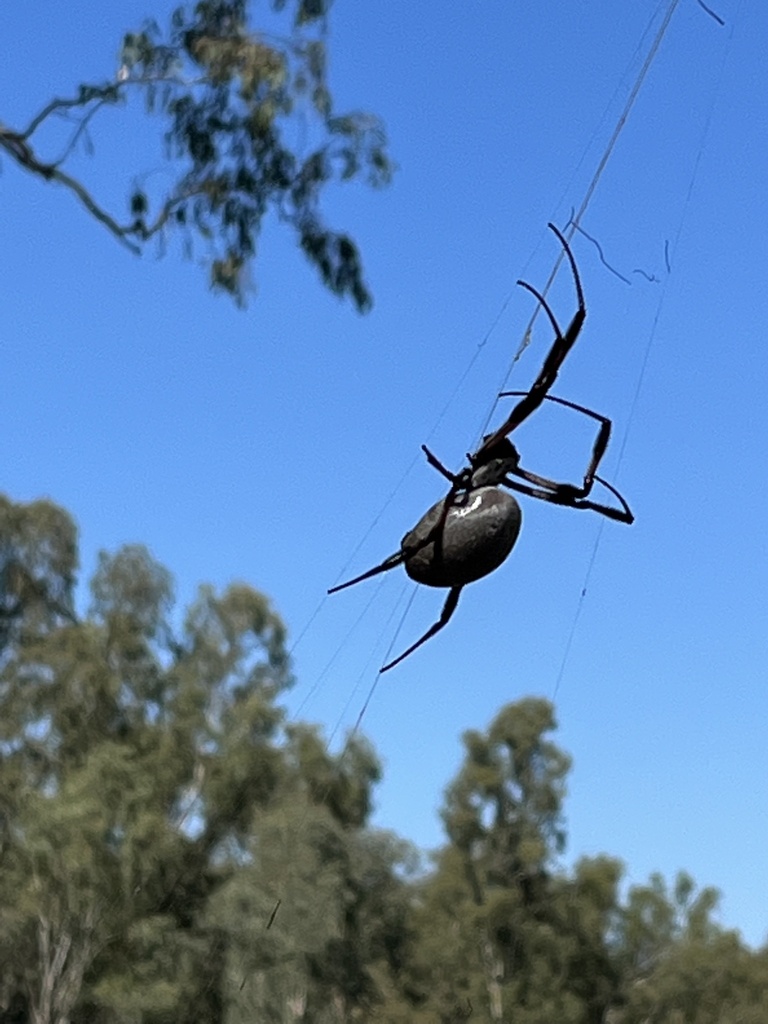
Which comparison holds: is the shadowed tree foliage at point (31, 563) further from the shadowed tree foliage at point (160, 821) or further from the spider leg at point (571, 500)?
the spider leg at point (571, 500)

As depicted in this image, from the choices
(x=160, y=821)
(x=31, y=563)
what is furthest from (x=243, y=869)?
(x=31, y=563)

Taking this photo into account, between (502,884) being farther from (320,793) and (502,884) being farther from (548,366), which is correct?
(548,366)

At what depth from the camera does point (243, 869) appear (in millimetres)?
23234

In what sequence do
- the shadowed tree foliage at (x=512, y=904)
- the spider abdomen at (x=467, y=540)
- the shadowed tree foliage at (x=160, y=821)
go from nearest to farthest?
the spider abdomen at (x=467, y=540), the shadowed tree foliage at (x=160, y=821), the shadowed tree foliage at (x=512, y=904)

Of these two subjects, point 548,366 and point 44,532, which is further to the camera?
point 44,532

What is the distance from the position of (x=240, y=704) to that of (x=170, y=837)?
10.5ft

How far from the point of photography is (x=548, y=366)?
3.67m

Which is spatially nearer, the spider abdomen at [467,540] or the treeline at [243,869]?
the spider abdomen at [467,540]

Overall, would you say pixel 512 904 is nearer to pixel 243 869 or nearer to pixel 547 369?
pixel 243 869

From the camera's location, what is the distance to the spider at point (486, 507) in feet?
10.8

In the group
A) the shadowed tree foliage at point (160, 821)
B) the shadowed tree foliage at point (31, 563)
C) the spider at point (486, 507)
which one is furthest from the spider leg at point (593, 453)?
the shadowed tree foliage at point (31, 563)

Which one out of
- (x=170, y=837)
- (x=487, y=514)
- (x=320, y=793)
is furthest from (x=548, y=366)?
(x=320, y=793)

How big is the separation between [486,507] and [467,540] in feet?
0.30

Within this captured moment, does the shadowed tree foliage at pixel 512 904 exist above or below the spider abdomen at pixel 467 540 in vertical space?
above
